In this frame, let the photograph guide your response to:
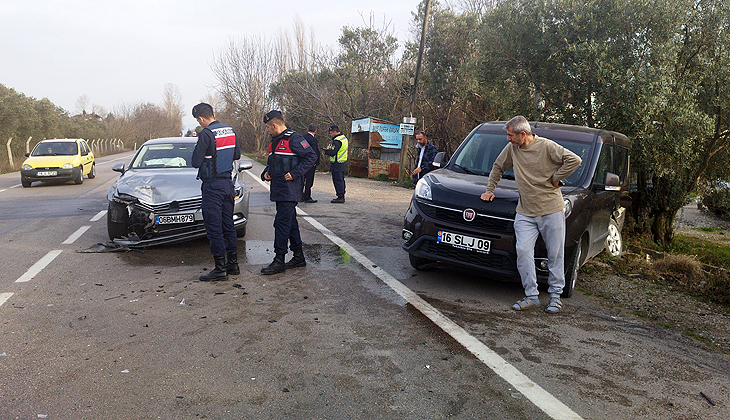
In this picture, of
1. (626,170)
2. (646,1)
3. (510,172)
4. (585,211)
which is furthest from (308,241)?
(646,1)

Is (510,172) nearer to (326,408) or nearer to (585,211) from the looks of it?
(585,211)

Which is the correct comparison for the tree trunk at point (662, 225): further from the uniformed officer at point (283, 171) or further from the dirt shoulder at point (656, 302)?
the uniformed officer at point (283, 171)

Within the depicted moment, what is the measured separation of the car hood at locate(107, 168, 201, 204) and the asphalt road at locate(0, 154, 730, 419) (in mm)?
875

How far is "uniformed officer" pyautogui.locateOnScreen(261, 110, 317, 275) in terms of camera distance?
20.9ft

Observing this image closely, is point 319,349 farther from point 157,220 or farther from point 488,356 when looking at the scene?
point 157,220

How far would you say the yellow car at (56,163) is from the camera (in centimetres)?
1722

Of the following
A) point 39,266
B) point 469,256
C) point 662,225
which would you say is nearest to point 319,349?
point 469,256

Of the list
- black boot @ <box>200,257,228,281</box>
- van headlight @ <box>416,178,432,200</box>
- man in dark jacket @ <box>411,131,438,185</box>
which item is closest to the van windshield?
van headlight @ <box>416,178,432,200</box>

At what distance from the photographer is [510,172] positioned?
21.0 ft

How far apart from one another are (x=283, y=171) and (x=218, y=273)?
4.43 ft

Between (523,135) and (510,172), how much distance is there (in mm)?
1220

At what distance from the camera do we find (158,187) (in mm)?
7461

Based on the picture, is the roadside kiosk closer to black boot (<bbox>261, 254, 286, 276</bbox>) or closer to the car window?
the car window

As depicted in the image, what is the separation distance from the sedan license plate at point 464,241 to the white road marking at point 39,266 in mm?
4451
